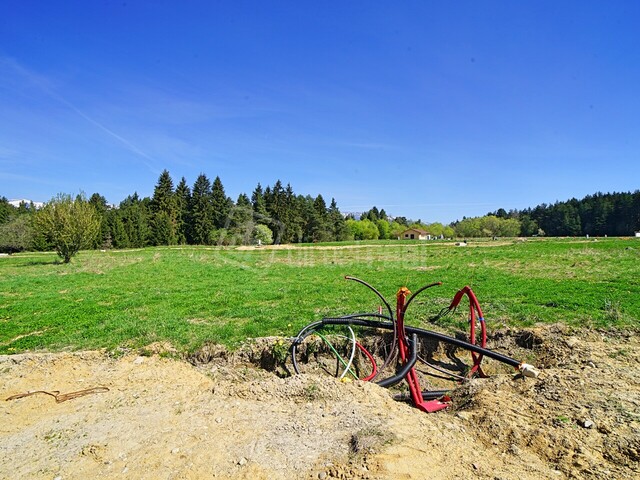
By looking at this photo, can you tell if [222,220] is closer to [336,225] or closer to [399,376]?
[336,225]

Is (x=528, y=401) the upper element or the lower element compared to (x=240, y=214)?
lower

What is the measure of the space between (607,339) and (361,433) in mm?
6335

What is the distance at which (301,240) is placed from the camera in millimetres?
73812

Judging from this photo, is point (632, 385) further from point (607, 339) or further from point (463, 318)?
point (463, 318)

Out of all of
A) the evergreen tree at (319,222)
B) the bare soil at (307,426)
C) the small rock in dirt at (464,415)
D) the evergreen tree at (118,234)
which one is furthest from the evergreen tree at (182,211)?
the small rock in dirt at (464,415)

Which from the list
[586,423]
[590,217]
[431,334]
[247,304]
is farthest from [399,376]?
[590,217]

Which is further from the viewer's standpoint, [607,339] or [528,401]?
[607,339]

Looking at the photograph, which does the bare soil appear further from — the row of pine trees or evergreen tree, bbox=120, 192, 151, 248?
evergreen tree, bbox=120, 192, 151, 248

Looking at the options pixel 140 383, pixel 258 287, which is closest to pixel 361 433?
pixel 140 383

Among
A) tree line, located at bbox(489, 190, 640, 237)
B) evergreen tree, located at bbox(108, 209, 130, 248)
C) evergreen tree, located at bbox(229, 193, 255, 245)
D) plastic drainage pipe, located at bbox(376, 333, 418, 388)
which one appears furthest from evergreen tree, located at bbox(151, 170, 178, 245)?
tree line, located at bbox(489, 190, 640, 237)

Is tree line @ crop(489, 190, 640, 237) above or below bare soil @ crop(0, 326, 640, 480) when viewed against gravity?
above

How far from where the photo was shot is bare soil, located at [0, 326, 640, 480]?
3.42m

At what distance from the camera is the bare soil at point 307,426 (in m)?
3.42

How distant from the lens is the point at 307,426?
4141 mm
